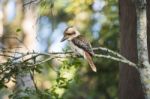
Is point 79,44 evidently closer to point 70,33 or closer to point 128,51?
point 70,33

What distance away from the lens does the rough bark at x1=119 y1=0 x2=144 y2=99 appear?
707 cm

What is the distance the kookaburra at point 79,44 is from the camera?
6180mm

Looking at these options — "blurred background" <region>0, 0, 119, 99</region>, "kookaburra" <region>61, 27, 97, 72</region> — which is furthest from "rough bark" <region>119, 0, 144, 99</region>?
"blurred background" <region>0, 0, 119, 99</region>

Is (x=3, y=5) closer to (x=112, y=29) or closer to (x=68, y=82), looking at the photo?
(x=112, y=29)

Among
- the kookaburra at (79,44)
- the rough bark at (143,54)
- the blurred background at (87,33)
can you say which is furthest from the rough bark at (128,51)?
the blurred background at (87,33)

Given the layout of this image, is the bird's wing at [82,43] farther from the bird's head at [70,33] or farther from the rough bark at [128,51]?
the rough bark at [128,51]

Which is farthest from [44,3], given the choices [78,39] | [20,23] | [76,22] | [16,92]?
[76,22]

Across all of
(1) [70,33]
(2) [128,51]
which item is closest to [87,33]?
(2) [128,51]

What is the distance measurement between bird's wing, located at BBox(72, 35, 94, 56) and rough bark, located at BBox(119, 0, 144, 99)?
90 centimetres

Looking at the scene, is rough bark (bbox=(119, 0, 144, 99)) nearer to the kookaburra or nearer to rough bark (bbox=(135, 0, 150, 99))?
the kookaburra

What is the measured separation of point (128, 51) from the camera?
7184mm

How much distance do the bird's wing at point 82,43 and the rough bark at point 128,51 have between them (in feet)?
2.95

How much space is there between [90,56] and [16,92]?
999 millimetres

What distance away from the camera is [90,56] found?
616cm
